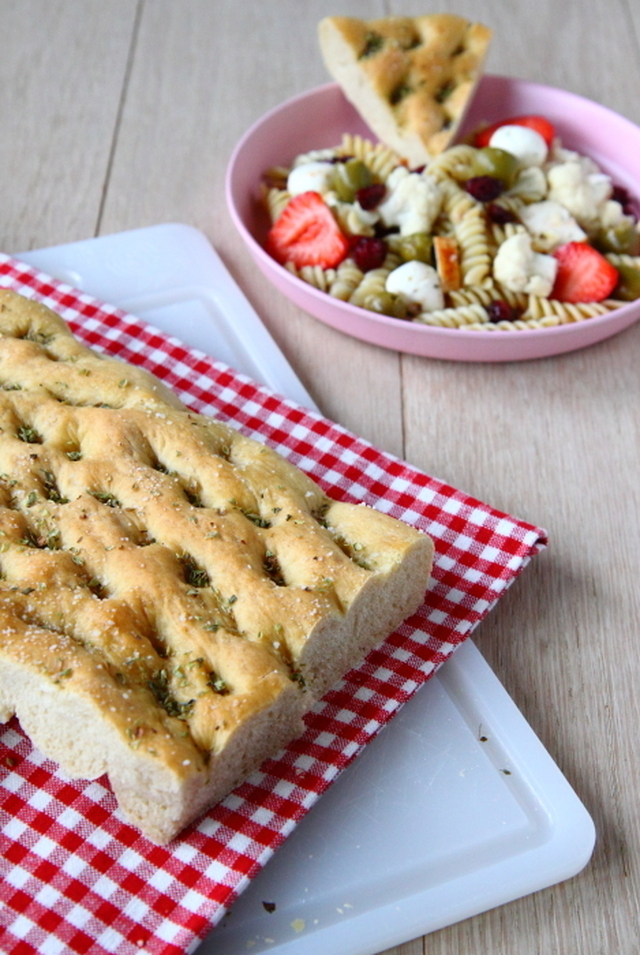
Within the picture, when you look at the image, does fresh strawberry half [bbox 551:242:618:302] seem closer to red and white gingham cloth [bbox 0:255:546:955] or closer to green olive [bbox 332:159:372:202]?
green olive [bbox 332:159:372:202]

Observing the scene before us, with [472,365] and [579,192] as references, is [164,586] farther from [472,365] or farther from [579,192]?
[579,192]

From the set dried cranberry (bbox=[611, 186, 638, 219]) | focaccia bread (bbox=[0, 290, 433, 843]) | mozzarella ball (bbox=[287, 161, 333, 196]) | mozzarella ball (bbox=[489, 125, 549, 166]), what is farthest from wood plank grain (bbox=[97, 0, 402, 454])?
dried cranberry (bbox=[611, 186, 638, 219])

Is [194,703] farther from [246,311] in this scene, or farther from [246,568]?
[246,311]

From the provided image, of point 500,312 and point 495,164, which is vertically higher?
point 495,164

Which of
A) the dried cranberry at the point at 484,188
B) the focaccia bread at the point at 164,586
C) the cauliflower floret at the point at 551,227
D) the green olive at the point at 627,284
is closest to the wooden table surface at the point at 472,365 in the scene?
the green olive at the point at 627,284

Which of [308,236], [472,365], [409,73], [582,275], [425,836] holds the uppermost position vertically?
[409,73]

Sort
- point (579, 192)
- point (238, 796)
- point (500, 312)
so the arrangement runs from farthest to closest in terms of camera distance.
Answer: point (579, 192) < point (500, 312) < point (238, 796)

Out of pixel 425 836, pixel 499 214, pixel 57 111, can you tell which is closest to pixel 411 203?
pixel 499 214

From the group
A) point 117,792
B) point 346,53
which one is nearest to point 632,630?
point 117,792
